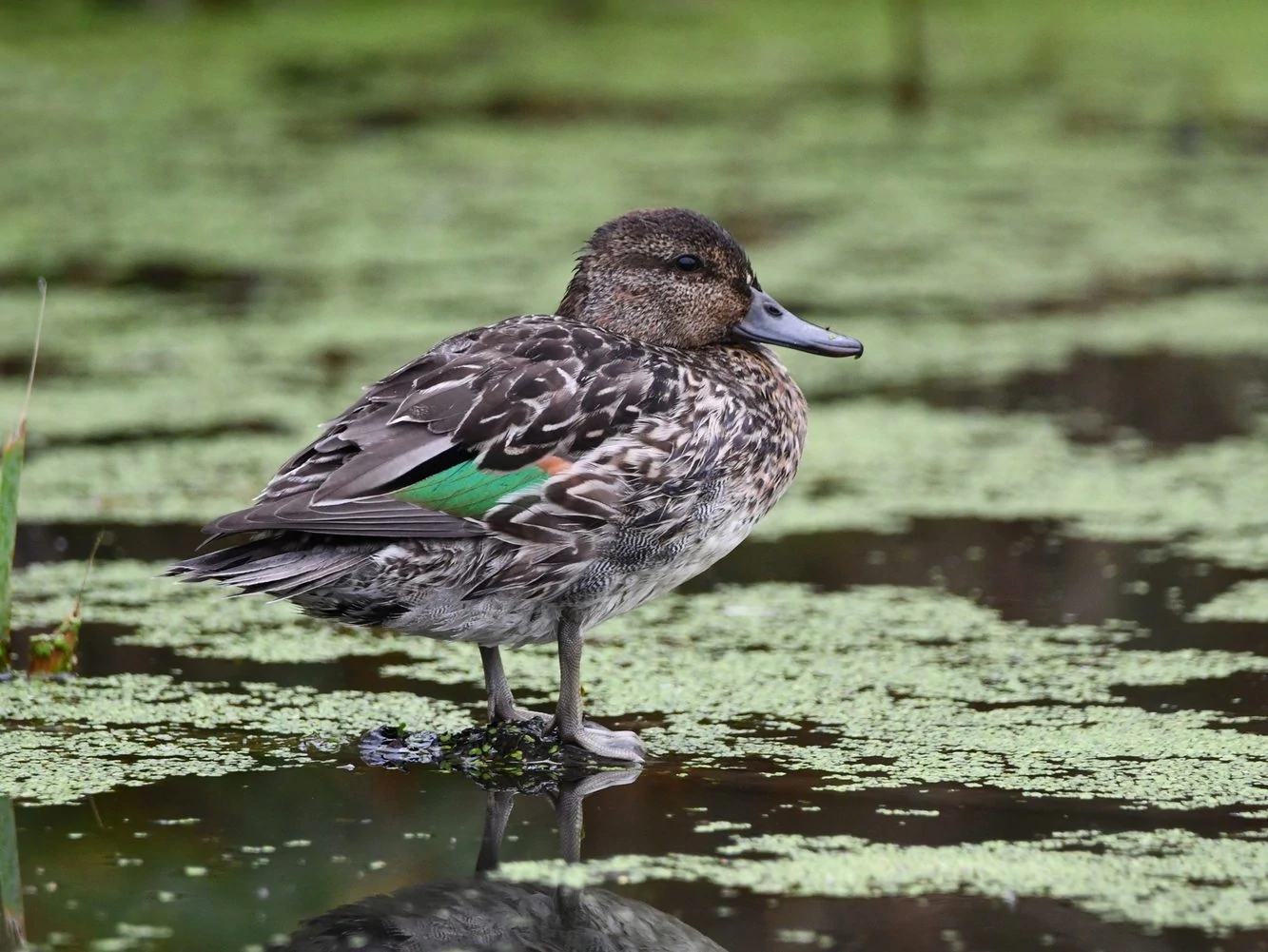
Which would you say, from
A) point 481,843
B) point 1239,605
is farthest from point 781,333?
point 481,843

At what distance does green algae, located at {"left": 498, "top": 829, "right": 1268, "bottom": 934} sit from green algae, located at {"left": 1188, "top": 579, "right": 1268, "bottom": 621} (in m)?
1.52

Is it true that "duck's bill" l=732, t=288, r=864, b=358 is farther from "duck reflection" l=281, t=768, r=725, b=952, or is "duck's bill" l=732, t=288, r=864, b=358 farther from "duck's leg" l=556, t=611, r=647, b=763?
"duck reflection" l=281, t=768, r=725, b=952

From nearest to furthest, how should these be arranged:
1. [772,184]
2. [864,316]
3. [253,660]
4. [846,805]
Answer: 1. [846,805]
2. [253,660]
3. [864,316]
4. [772,184]

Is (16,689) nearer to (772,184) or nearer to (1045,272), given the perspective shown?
(1045,272)

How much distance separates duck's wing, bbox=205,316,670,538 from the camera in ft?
11.4

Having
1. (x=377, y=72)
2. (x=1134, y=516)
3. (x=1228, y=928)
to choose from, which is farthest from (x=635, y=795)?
(x=377, y=72)

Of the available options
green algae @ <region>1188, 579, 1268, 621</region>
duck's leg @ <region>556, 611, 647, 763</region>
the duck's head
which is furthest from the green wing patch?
green algae @ <region>1188, 579, 1268, 621</region>

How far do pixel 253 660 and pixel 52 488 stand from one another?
5.33ft

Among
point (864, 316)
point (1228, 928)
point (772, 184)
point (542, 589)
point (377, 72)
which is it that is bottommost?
point (1228, 928)

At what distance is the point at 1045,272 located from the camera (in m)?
8.45

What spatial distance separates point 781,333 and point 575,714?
1038mm

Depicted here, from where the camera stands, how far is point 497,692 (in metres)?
3.88

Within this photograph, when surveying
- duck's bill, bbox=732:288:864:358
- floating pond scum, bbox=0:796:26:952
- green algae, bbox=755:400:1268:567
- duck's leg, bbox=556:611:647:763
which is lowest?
floating pond scum, bbox=0:796:26:952

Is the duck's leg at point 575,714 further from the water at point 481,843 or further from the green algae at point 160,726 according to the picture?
the green algae at point 160,726
